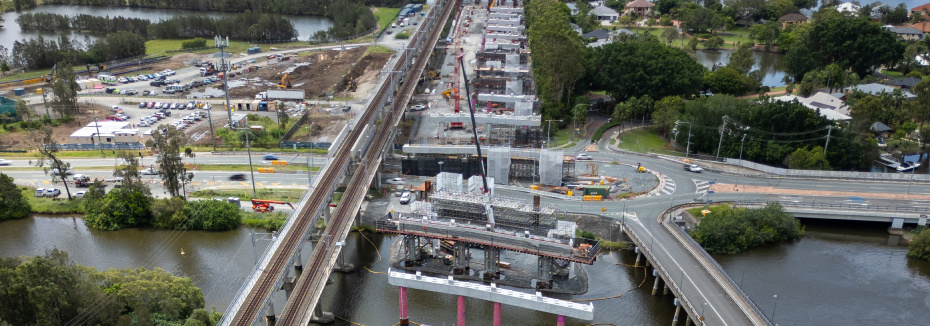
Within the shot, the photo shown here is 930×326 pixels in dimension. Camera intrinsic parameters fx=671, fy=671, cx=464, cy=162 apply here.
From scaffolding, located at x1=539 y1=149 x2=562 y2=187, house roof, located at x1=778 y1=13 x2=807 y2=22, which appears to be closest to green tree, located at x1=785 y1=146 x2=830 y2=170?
scaffolding, located at x1=539 y1=149 x2=562 y2=187

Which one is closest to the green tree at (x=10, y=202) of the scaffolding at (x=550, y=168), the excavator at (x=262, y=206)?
the excavator at (x=262, y=206)

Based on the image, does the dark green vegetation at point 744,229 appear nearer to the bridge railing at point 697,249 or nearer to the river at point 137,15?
the bridge railing at point 697,249

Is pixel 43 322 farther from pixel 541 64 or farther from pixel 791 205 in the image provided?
pixel 541 64

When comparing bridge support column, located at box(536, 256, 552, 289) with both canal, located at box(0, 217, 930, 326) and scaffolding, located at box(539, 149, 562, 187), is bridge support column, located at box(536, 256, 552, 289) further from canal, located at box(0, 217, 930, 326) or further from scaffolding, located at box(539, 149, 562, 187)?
scaffolding, located at box(539, 149, 562, 187)

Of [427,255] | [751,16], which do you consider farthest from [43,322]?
[751,16]

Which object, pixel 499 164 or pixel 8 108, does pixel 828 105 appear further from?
pixel 8 108

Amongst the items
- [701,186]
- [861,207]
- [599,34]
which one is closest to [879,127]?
[861,207]

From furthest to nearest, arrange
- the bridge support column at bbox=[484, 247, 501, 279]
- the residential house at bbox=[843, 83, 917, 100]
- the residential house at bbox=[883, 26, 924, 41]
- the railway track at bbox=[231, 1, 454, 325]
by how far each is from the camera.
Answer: the residential house at bbox=[883, 26, 924, 41] < the residential house at bbox=[843, 83, 917, 100] < the bridge support column at bbox=[484, 247, 501, 279] < the railway track at bbox=[231, 1, 454, 325]
